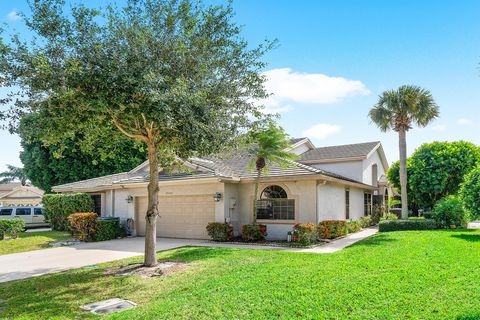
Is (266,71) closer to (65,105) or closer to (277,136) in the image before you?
(277,136)

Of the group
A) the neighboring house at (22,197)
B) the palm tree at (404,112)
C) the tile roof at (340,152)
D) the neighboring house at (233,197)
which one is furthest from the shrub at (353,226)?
the neighboring house at (22,197)

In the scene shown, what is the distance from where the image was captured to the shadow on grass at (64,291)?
6.46m

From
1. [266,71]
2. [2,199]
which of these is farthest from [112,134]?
[2,199]

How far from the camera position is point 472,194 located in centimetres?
1481

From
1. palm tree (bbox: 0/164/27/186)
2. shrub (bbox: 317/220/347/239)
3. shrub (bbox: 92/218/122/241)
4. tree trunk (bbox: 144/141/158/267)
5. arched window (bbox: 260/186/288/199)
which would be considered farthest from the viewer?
palm tree (bbox: 0/164/27/186)

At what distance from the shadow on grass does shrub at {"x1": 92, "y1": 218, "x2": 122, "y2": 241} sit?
25.5 feet

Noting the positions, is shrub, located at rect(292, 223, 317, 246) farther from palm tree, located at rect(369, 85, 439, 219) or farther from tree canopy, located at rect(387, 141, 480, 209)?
tree canopy, located at rect(387, 141, 480, 209)

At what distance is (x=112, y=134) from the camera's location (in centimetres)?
1112

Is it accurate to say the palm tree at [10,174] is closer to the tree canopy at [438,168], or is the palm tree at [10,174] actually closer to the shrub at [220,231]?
the shrub at [220,231]

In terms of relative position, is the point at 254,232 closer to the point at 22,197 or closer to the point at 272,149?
the point at 272,149

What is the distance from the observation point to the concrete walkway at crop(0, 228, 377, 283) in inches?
415

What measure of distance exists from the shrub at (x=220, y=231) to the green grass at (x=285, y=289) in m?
4.79

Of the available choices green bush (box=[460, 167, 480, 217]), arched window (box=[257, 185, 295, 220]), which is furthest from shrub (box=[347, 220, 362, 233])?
green bush (box=[460, 167, 480, 217])

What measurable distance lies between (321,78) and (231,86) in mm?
9638
